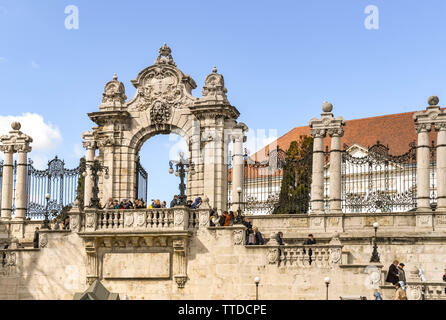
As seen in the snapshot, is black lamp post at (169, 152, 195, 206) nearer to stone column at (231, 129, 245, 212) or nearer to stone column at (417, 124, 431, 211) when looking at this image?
stone column at (231, 129, 245, 212)

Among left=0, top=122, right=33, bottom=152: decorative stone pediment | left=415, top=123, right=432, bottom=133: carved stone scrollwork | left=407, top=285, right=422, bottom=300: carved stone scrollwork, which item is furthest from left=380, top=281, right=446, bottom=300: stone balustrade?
left=0, top=122, right=33, bottom=152: decorative stone pediment

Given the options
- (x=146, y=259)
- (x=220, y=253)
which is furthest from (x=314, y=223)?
(x=146, y=259)

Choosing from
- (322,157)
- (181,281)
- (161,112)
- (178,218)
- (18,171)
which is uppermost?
(161,112)

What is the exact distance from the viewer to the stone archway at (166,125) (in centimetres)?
3266

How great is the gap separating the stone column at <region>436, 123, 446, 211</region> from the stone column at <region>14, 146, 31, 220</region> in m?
18.4

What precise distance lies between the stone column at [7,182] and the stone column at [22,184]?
1.21 ft

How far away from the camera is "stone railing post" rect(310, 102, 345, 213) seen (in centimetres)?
3122

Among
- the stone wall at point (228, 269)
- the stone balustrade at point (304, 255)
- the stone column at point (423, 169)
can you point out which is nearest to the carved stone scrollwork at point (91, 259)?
the stone wall at point (228, 269)

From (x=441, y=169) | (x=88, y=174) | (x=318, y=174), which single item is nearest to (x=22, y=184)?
(x=88, y=174)

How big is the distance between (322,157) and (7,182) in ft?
48.1

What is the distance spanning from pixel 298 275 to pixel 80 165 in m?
11.9

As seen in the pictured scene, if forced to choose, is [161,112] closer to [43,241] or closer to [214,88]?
[214,88]

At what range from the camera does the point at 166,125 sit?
3362cm
